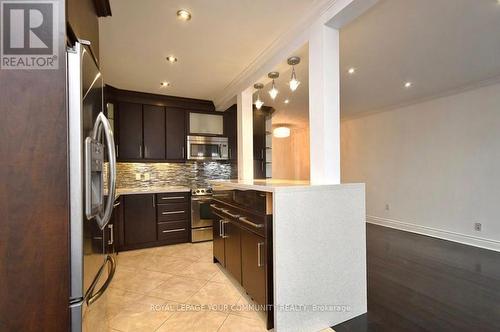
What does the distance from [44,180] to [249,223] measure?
138cm

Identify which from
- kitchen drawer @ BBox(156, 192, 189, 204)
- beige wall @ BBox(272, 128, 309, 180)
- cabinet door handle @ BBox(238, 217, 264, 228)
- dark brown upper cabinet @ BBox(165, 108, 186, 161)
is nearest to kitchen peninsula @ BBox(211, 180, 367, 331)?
cabinet door handle @ BBox(238, 217, 264, 228)

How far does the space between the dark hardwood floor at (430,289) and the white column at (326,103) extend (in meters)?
1.15

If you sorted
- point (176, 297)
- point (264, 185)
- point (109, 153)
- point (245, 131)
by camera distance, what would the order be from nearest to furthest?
point (109, 153), point (264, 185), point (176, 297), point (245, 131)

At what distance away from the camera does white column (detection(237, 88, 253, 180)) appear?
10.6ft

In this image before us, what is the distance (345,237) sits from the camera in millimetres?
1822

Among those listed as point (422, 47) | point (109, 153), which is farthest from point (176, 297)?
point (422, 47)

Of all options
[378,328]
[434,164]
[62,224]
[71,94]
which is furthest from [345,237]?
[434,164]

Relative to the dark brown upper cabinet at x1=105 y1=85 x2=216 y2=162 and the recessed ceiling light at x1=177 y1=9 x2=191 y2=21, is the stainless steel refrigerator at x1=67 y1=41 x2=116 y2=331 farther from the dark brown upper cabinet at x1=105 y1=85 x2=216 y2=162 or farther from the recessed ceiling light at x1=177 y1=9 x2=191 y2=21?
the dark brown upper cabinet at x1=105 y1=85 x2=216 y2=162

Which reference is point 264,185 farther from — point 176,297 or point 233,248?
point 176,297

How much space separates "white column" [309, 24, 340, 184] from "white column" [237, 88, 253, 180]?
1476 millimetres

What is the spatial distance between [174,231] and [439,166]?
15.1 feet

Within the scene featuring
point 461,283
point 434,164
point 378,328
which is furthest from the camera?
point 434,164

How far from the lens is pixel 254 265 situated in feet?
6.15

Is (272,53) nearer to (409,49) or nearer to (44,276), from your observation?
(409,49)
